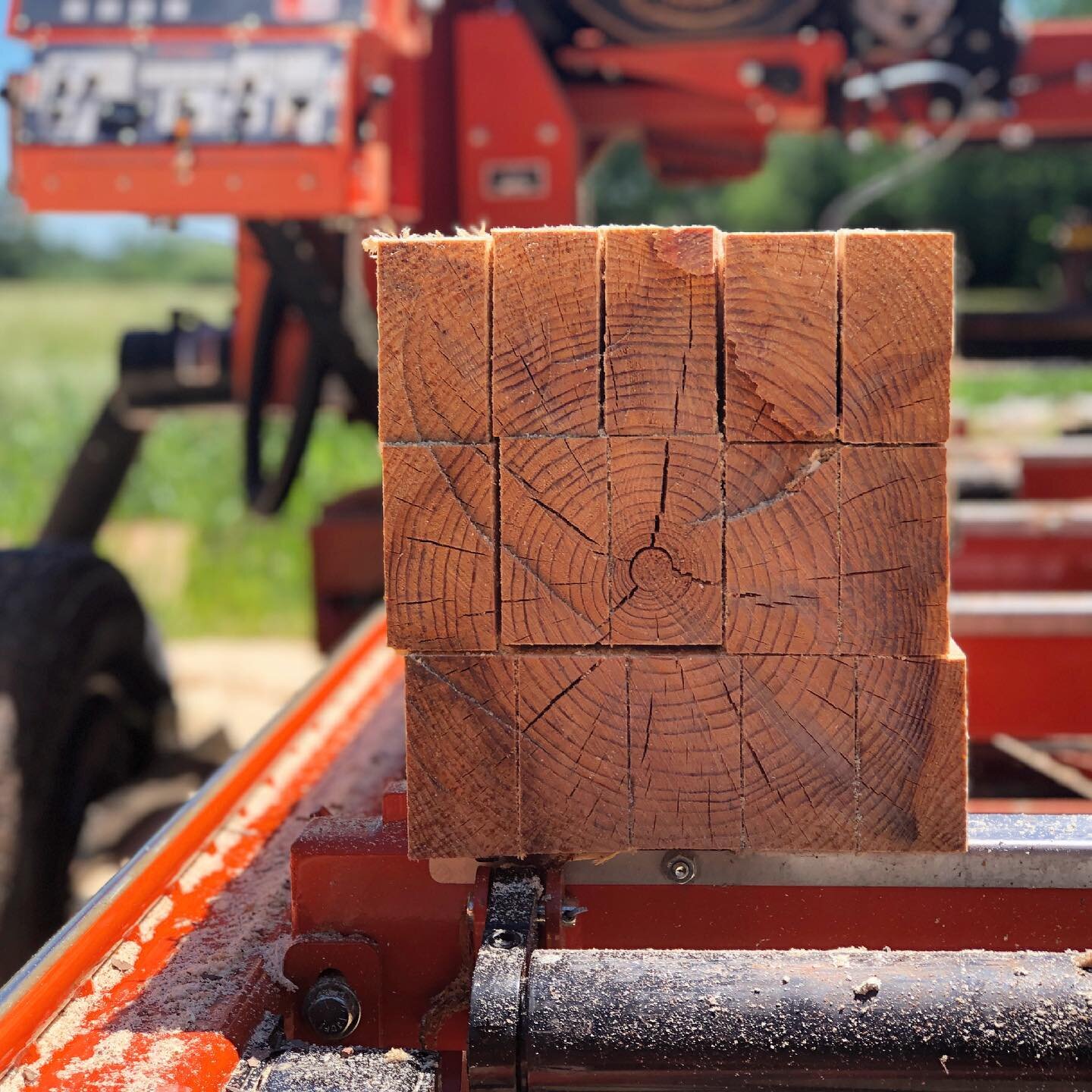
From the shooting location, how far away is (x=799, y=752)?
133 cm

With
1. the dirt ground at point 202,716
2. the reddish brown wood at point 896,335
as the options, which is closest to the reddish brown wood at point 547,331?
the reddish brown wood at point 896,335

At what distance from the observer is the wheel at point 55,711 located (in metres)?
2.21

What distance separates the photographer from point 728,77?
3.47 meters

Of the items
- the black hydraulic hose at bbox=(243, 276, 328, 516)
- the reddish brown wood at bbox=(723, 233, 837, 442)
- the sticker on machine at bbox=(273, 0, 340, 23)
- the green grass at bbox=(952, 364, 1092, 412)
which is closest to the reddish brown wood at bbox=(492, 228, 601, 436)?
the reddish brown wood at bbox=(723, 233, 837, 442)

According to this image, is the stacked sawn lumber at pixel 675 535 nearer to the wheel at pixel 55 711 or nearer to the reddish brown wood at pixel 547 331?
the reddish brown wood at pixel 547 331

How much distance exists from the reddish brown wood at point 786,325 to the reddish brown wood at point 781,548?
0.14ft

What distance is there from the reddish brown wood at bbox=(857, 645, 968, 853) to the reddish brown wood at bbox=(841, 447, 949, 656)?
0.09 ft

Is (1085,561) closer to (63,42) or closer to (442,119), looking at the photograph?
(442,119)

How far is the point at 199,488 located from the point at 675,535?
35.2 ft

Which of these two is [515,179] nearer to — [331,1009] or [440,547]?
[440,547]

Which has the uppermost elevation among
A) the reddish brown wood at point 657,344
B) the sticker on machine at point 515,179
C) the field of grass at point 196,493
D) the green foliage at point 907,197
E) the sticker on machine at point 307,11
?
the green foliage at point 907,197

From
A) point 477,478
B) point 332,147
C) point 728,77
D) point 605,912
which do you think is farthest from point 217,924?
point 728,77

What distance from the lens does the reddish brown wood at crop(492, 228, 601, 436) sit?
4.16 ft

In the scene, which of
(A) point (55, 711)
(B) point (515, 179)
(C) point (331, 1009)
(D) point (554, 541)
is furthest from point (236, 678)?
(D) point (554, 541)
